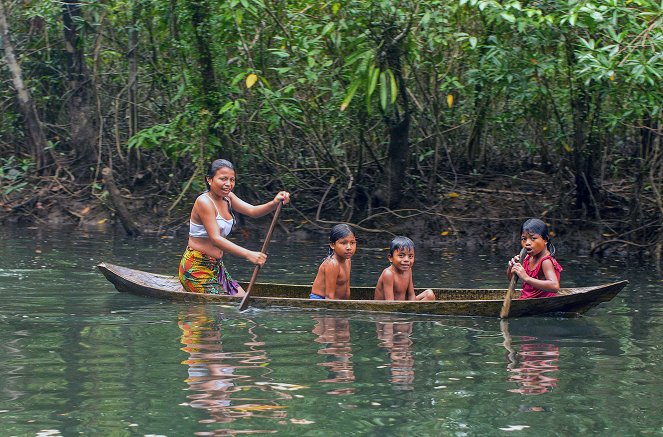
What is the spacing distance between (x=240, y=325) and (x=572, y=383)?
8.28 feet

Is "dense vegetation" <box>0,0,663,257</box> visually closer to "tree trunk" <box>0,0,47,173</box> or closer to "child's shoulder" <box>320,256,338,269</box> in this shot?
"tree trunk" <box>0,0,47,173</box>

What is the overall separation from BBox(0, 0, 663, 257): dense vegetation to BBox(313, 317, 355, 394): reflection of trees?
343 cm

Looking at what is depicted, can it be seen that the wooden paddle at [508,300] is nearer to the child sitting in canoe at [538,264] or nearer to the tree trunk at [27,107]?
the child sitting in canoe at [538,264]

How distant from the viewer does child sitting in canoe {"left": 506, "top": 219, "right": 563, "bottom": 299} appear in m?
7.15

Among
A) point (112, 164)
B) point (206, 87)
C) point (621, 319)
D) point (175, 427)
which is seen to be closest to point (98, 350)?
point (175, 427)

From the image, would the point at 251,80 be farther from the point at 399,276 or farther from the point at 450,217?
the point at 399,276

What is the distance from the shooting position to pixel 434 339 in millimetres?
6551

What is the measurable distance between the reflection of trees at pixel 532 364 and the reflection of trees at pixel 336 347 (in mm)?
904

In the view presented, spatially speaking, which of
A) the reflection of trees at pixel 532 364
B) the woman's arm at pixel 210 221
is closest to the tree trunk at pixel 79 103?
the woman's arm at pixel 210 221

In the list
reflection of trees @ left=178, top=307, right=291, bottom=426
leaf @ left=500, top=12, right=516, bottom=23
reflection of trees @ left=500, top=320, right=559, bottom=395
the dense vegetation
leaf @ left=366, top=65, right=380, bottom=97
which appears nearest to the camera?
reflection of trees @ left=178, top=307, right=291, bottom=426

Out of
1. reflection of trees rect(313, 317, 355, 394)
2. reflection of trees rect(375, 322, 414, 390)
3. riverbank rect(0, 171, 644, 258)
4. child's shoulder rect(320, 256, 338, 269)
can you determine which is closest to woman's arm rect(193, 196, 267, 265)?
child's shoulder rect(320, 256, 338, 269)

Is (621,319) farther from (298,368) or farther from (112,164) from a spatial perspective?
(112,164)

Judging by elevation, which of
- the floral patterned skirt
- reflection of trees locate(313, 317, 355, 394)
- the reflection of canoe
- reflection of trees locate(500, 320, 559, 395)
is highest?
the floral patterned skirt

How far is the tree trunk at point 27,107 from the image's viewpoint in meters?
13.3
